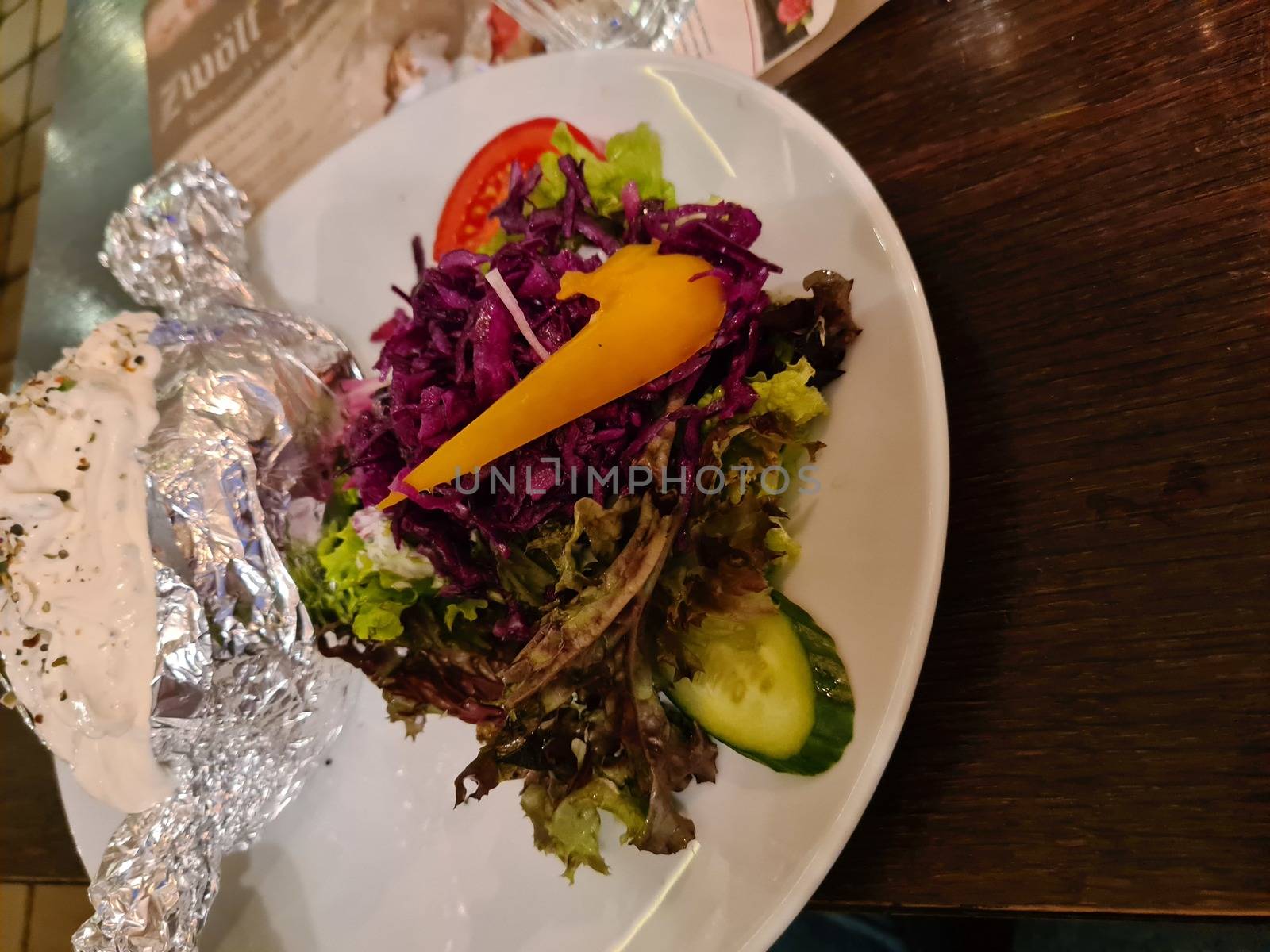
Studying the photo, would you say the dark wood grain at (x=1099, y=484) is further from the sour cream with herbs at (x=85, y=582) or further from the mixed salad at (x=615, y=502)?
the sour cream with herbs at (x=85, y=582)

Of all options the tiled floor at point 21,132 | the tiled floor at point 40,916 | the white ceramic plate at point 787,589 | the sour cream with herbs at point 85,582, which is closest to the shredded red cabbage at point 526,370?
the white ceramic plate at point 787,589

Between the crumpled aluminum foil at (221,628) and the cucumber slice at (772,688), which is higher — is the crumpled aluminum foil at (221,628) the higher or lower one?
the higher one

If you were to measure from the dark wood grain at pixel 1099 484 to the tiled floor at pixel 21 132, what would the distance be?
7.70ft

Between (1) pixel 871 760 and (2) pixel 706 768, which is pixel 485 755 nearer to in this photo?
(2) pixel 706 768

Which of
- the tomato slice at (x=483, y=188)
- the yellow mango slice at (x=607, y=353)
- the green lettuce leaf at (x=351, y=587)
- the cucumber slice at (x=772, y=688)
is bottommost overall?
the cucumber slice at (x=772, y=688)

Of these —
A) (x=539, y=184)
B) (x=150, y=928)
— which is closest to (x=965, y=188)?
(x=539, y=184)

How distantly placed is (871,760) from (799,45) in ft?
3.47

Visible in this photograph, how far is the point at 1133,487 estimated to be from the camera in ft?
2.73

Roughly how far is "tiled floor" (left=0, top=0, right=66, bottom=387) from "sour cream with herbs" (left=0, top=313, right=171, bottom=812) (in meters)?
1.16

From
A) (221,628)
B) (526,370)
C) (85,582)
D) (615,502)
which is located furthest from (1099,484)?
(85,582)

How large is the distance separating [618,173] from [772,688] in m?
0.81

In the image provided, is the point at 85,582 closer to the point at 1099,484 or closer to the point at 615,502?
the point at 615,502

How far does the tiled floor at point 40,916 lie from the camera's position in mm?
1503

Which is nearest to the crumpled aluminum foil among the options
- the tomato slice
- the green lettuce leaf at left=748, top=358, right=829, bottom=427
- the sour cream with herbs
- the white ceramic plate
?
the sour cream with herbs
